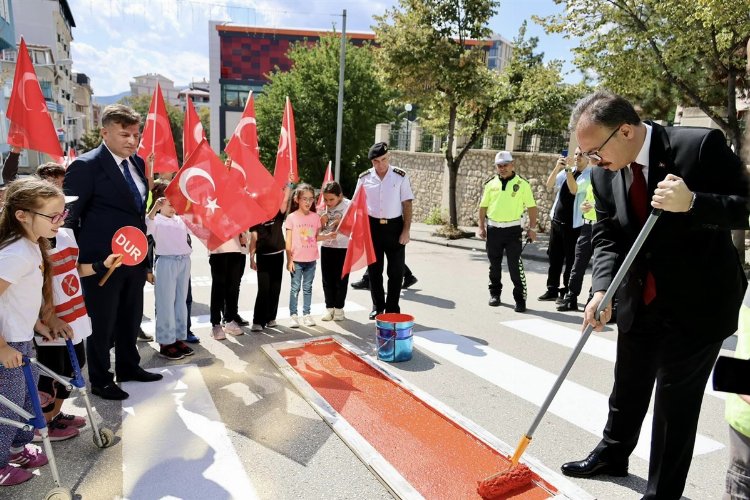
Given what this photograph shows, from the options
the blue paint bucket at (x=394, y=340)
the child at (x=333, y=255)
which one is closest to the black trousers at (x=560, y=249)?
the child at (x=333, y=255)

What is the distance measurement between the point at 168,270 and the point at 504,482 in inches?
149

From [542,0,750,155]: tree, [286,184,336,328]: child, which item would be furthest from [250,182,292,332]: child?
[542,0,750,155]: tree

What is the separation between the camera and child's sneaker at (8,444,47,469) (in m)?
3.35

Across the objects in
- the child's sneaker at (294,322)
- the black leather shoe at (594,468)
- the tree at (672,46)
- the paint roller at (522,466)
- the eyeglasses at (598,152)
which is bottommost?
the child's sneaker at (294,322)

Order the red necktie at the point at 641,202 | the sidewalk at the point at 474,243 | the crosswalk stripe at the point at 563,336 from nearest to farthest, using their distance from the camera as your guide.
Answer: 1. the red necktie at the point at 641,202
2. the crosswalk stripe at the point at 563,336
3. the sidewalk at the point at 474,243

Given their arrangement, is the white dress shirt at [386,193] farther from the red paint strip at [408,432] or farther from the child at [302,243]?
the red paint strip at [408,432]

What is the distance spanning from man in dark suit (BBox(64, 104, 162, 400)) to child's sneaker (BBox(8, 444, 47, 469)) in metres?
0.94

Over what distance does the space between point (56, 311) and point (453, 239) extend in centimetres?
1396

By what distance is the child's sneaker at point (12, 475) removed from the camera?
10.4ft

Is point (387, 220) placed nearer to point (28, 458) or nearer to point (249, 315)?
point (249, 315)

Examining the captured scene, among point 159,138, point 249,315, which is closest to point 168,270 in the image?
point 249,315

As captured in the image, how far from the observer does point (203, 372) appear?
508cm

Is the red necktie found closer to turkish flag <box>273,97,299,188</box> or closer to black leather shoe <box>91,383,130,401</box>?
black leather shoe <box>91,383,130,401</box>

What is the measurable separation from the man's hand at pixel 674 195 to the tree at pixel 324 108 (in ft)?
97.1
